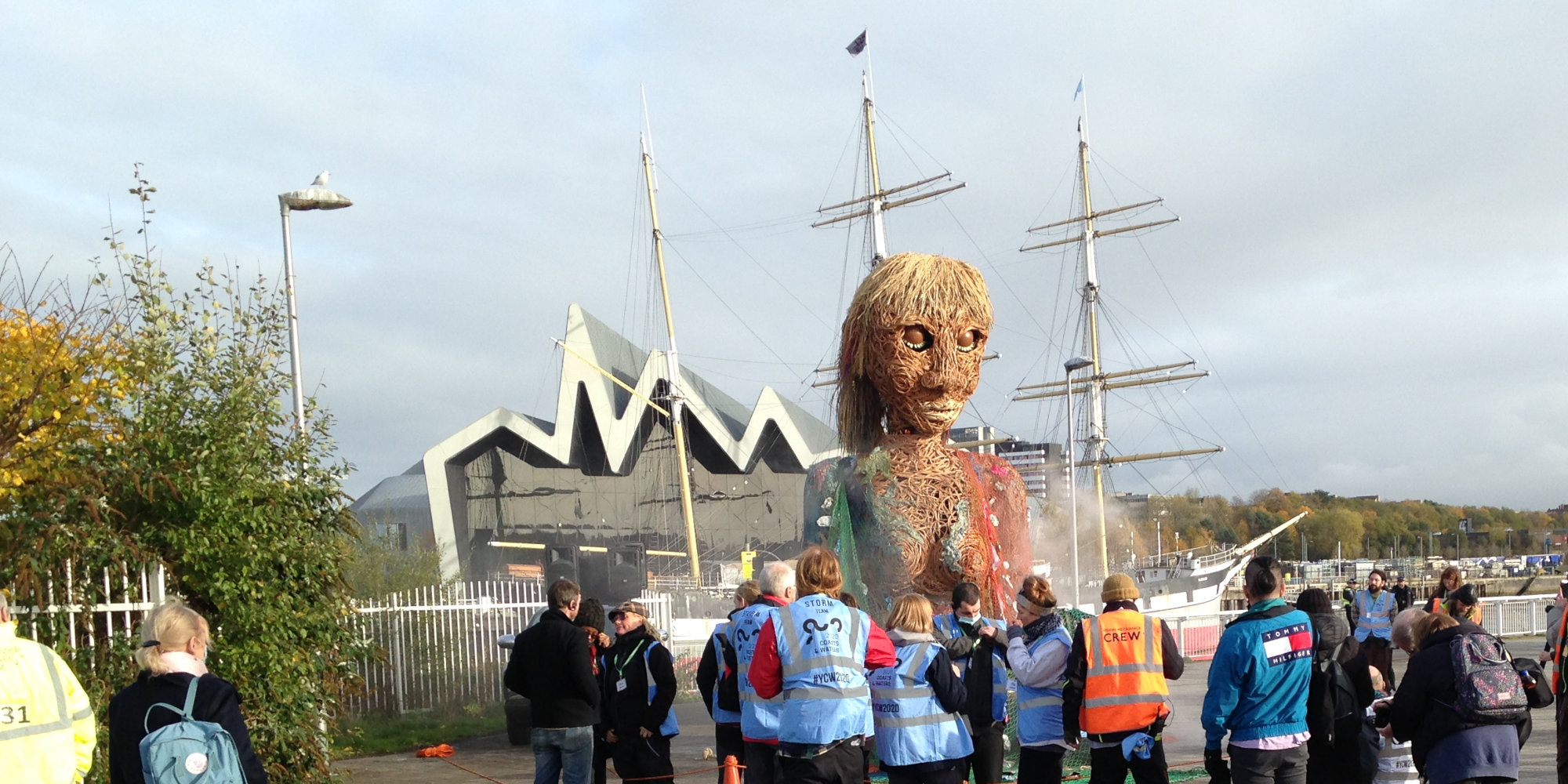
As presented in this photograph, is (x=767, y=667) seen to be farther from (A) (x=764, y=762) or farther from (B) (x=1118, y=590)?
(B) (x=1118, y=590)

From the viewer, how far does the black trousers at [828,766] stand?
5418 millimetres

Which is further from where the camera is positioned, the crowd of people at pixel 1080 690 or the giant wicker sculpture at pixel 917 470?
the giant wicker sculpture at pixel 917 470

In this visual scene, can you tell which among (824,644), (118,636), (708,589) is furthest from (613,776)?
(708,589)

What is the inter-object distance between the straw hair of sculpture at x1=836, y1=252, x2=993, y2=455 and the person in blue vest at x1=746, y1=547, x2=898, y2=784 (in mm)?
4041

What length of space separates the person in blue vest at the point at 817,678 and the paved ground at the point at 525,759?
4646 mm

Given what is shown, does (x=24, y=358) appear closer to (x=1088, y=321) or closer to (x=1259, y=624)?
(x=1259, y=624)

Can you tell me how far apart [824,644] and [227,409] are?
5057 millimetres

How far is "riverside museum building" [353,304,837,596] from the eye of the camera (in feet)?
155

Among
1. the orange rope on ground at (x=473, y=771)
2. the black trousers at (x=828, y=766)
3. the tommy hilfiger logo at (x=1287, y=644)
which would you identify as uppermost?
the tommy hilfiger logo at (x=1287, y=644)

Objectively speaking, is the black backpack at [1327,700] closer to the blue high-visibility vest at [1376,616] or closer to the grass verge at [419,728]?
the blue high-visibility vest at [1376,616]

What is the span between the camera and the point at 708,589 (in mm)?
42219

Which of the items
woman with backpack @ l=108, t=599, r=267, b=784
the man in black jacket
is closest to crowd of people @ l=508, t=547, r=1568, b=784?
the man in black jacket

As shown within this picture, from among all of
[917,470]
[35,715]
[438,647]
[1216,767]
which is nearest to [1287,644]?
[1216,767]

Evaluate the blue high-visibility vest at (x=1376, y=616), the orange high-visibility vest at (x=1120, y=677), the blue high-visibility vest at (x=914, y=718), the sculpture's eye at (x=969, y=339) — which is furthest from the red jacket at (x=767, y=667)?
the blue high-visibility vest at (x=1376, y=616)
